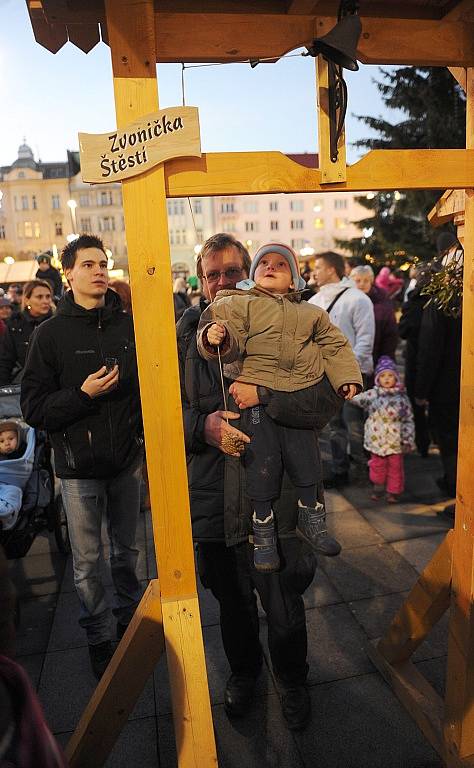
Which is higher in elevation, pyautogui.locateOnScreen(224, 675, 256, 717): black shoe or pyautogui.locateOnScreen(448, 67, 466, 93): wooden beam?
pyautogui.locateOnScreen(448, 67, 466, 93): wooden beam

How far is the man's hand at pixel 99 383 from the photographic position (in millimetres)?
2578

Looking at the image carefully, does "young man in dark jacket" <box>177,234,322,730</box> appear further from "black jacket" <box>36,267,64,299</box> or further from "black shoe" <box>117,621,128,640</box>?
"black jacket" <box>36,267,64,299</box>

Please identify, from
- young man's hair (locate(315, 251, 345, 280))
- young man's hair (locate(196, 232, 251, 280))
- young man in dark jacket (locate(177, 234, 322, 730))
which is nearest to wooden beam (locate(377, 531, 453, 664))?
young man in dark jacket (locate(177, 234, 322, 730))

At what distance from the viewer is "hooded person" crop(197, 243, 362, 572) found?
211cm

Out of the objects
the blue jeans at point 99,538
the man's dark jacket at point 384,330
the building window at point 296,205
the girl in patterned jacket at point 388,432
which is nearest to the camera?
the blue jeans at point 99,538

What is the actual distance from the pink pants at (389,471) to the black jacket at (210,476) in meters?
2.64

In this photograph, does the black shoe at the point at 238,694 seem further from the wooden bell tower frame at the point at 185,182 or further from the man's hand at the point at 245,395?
the man's hand at the point at 245,395

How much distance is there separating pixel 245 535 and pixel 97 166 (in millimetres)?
1515

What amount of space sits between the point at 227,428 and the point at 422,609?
4.20 feet

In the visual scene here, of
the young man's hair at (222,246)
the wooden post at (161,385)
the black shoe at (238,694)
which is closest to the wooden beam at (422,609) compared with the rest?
the black shoe at (238,694)

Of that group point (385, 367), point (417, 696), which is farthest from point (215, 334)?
point (385, 367)

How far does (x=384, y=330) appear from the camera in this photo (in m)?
5.36

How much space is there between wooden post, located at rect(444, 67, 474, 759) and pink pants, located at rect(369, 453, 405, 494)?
2477mm

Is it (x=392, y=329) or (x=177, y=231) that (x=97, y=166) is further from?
(x=177, y=231)
